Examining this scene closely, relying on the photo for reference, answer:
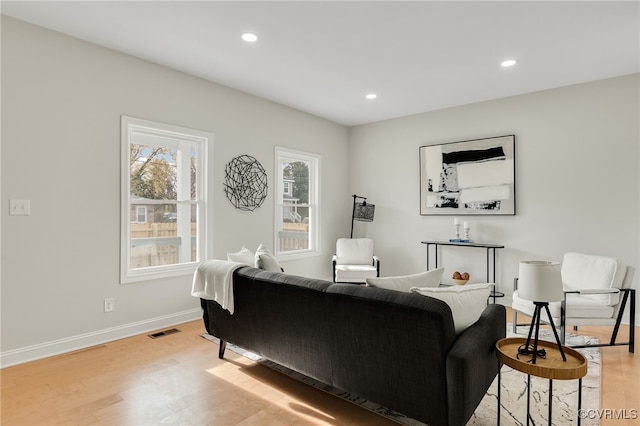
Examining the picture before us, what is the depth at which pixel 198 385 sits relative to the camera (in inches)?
96.8

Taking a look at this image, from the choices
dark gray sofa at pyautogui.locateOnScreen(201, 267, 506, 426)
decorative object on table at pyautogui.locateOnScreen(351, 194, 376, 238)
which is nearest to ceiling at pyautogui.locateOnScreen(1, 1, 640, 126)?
decorative object on table at pyautogui.locateOnScreen(351, 194, 376, 238)

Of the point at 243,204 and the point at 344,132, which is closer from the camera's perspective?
the point at 243,204

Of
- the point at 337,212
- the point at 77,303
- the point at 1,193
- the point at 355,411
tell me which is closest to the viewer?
the point at 355,411

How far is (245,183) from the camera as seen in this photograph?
14.8 feet

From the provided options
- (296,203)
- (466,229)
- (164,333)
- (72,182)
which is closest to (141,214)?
(72,182)

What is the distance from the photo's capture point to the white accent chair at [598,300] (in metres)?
3.06

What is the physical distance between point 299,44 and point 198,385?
289 cm

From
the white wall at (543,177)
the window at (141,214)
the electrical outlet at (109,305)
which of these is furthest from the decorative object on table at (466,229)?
the electrical outlet at (109,305)

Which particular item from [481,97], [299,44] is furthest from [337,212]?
[299,44]

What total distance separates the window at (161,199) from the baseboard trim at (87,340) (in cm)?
46

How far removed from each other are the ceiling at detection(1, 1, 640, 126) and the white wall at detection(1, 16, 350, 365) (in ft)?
0.83

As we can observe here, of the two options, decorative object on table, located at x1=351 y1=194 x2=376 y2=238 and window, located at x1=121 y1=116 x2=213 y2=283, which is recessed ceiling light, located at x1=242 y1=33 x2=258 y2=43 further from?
decorative object on table, located at x1=351 y1=194 x2=376 y2=238

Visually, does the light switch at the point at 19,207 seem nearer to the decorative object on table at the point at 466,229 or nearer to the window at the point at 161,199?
the window at the point at 161,199

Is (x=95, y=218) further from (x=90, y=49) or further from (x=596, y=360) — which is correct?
(x=596, y=360)
